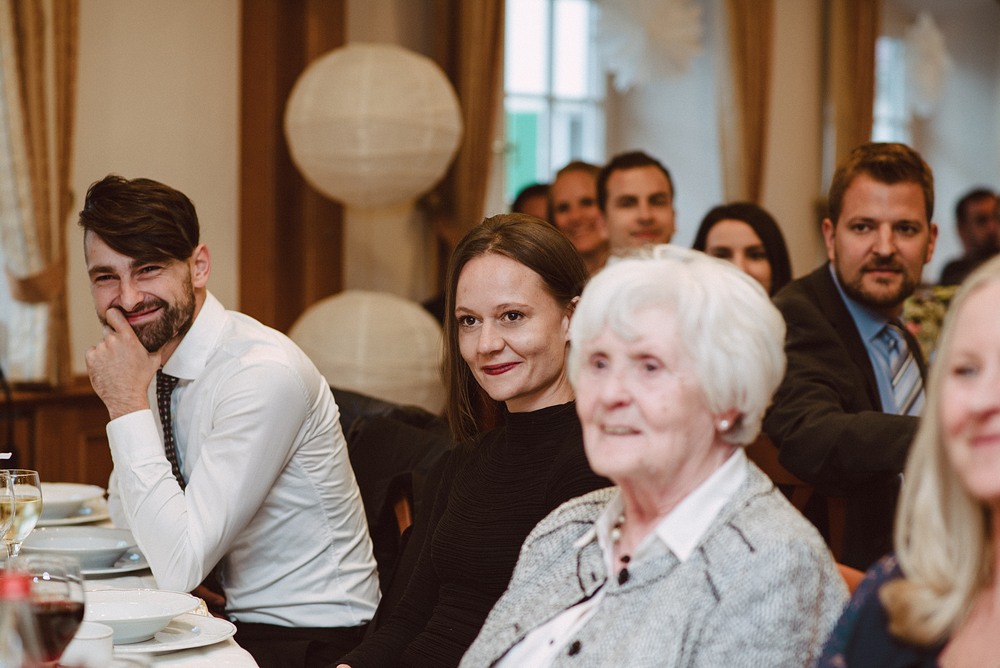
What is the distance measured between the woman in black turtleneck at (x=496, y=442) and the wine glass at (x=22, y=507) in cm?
63

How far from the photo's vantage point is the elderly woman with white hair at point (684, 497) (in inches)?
58.6

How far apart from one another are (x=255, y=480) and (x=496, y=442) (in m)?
0.50

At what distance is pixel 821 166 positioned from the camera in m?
8.48

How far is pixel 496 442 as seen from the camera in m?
2.40

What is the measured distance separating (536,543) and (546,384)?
560mm

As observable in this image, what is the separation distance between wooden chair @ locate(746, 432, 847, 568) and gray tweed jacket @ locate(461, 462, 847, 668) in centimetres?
103

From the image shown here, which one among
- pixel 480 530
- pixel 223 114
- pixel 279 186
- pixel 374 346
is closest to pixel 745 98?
pixel 279 186

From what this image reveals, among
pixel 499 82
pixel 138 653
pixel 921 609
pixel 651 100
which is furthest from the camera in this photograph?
pixel 651 100

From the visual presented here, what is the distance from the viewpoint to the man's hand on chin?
8.29 feet

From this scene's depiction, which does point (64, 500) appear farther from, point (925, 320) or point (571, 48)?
point (571, 48)

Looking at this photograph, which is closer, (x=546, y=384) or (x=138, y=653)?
(x=138, y=653)

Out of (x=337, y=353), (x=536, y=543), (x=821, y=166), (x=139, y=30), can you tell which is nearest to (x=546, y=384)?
(x=536, y=543)

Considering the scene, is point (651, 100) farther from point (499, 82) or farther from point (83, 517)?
point (83, 517)

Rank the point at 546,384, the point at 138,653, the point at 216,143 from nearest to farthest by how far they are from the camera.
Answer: the point at 138,653 < the point at 546,384 < the point at 216,143
